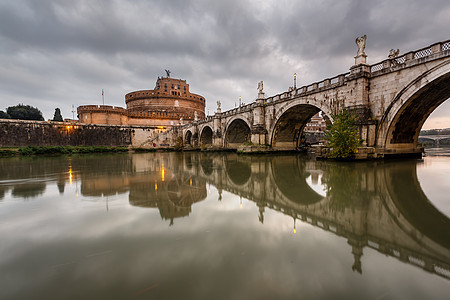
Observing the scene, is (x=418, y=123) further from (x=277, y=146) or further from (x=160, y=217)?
(x=160, y=217)

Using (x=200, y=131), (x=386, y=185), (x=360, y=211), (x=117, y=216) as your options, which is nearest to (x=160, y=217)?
(x=117, y=216)

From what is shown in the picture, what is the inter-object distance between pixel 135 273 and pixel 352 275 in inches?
92.1

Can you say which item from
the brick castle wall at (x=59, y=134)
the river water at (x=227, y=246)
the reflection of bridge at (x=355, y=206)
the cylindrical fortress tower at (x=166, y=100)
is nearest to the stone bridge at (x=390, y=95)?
the reflection of bridge at (x=355, y=206)

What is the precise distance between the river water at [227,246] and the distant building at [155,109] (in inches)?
1735

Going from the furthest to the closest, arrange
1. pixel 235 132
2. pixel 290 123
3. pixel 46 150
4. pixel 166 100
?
pixel 166 100 < pixel 235 132 < pixel 46 150 < pixel 290 123

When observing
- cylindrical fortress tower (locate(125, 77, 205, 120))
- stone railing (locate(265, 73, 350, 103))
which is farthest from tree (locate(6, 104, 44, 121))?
stone railing (locate(265, 73, 350, 103))

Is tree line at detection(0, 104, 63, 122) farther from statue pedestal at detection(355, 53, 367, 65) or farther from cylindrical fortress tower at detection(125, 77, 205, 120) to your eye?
statue pedestal at detection(355, 53, 367, 65)

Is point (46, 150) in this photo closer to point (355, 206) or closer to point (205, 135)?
point (205, 135)

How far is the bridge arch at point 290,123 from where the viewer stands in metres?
19.2

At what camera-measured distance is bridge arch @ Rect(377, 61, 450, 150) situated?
10383 mm

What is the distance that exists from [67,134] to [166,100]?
2628 cm

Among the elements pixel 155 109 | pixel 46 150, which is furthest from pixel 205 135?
pixel 155 109

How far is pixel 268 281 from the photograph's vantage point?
2.04 metres

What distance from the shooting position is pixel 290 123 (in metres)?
21.8
